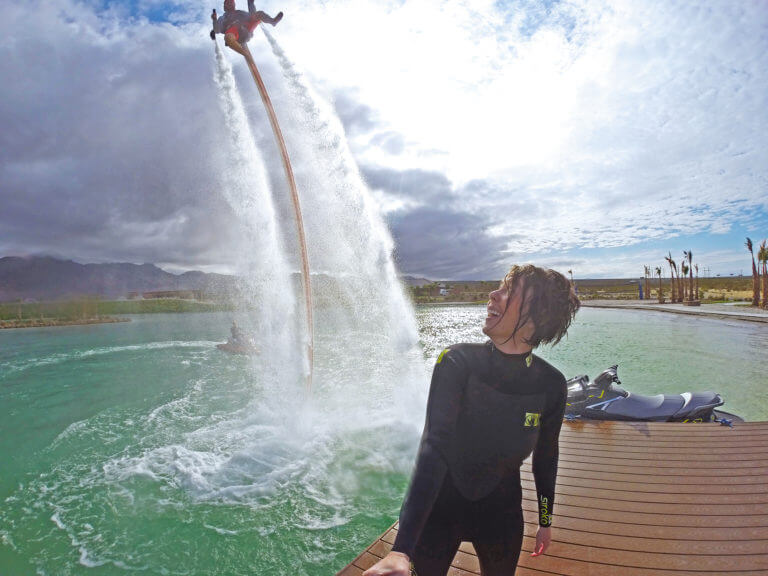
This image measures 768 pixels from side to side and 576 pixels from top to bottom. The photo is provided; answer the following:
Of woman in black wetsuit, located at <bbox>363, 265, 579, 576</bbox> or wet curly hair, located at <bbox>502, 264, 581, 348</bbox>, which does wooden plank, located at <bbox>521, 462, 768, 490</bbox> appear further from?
wet curly hair, located at <bbox>502, 264, 581, 348</bbox>

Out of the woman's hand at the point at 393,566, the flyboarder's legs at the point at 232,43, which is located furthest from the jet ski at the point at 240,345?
the woman's hand at the point at 393,566

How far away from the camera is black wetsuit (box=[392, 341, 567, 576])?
1.72 metres

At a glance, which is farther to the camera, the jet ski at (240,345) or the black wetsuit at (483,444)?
the jet ski at (240,345)

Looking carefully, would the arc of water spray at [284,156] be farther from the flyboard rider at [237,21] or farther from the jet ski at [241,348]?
the jet ski at [241,348]

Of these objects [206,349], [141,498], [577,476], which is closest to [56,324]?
[206,349]

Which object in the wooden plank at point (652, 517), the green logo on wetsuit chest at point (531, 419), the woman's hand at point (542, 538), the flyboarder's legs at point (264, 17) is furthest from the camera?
the flyboarder's legs at point (264, 17)

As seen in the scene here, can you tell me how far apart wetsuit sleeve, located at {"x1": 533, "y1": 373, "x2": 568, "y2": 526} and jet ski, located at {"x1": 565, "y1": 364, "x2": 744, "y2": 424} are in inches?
215

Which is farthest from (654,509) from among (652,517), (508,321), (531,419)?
(508,321)

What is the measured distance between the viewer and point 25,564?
4832mm

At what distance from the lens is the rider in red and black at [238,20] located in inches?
256

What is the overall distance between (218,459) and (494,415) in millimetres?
7147

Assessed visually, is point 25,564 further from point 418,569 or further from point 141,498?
point 418,569

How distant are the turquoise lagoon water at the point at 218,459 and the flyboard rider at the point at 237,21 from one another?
743cm

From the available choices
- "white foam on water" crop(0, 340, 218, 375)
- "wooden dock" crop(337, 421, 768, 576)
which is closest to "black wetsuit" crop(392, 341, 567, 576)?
"wooden dock" crop(337, 421, 768, 576)
